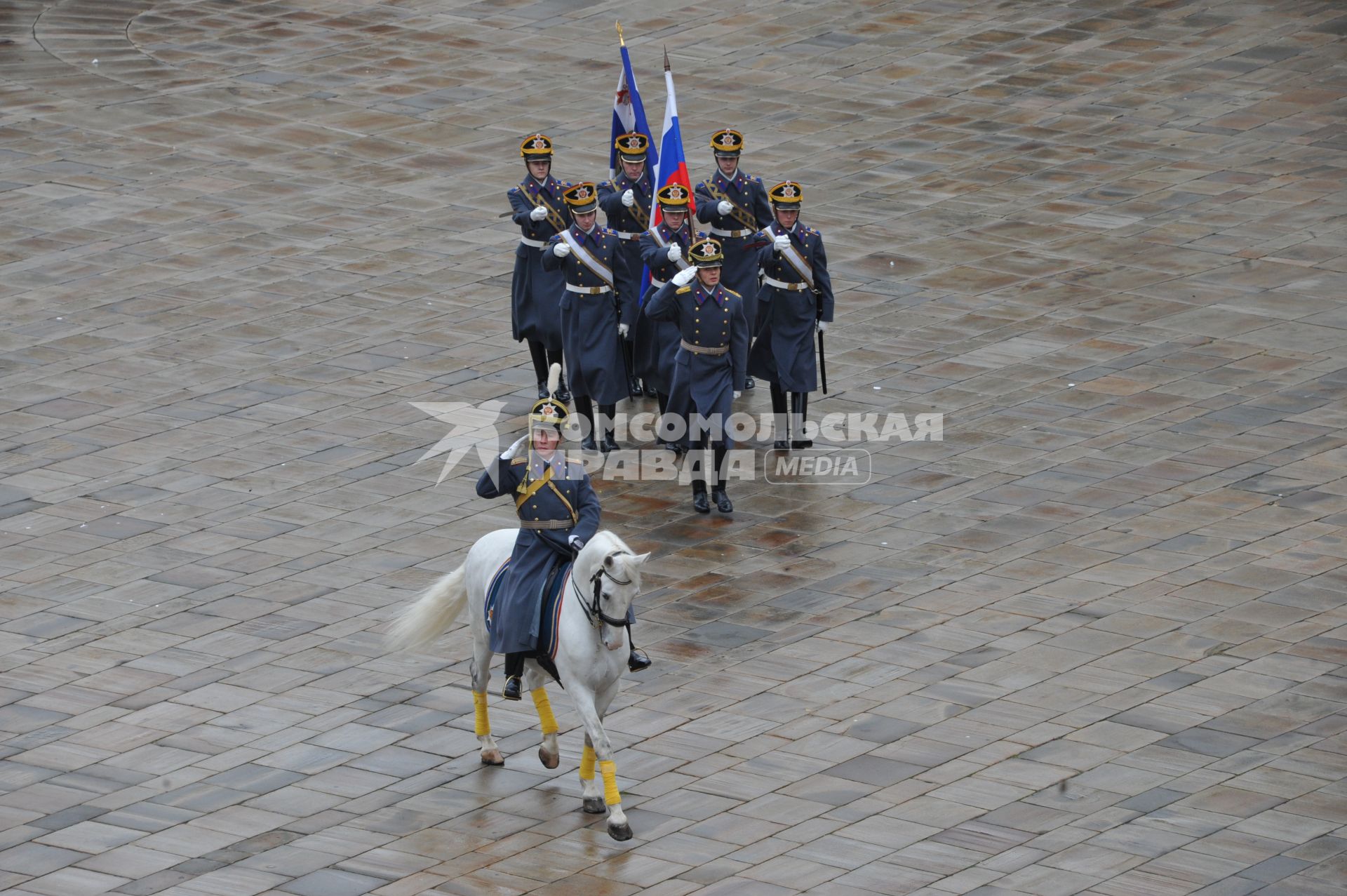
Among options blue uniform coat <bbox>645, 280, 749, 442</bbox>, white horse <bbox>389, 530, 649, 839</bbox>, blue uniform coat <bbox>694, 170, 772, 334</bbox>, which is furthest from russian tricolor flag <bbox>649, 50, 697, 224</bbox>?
white horse <bbox>389, 530, 649, 839</bbox>

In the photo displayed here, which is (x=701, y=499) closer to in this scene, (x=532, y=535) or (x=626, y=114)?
(x=532, y=535)

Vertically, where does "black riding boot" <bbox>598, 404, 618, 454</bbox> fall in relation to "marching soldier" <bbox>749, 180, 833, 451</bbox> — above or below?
below

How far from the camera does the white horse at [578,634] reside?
30.8 ft

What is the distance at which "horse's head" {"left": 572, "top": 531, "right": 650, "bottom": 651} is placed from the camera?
928 centimetres

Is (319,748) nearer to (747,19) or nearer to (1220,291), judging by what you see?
(1220,291)

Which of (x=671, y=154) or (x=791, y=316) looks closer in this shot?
(x=791, y=316)

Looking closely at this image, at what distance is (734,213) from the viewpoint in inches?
588

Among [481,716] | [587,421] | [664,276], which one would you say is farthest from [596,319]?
[481,716]

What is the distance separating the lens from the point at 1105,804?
32.0ft

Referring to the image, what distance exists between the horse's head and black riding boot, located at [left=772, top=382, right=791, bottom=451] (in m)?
5.04

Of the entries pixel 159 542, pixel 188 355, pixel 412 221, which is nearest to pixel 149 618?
pixel 159 542

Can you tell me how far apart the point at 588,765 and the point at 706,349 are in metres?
4.24

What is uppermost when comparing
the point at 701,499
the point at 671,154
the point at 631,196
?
the point at 671,154

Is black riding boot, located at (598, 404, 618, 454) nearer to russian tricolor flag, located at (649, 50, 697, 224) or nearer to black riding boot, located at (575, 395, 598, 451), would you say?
black riding boot, located at (575, 395, 598, 451)
